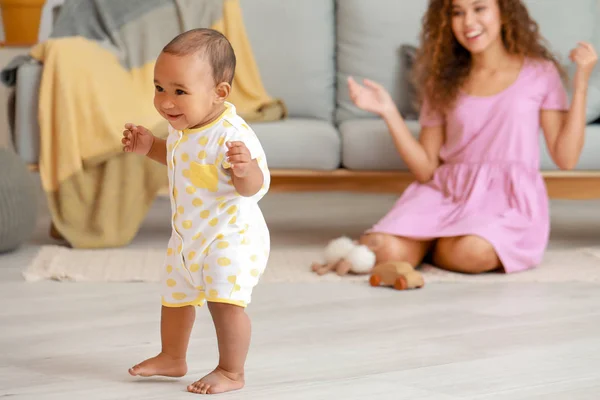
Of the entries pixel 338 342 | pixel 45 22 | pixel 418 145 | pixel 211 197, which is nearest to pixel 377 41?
pixel 418 145

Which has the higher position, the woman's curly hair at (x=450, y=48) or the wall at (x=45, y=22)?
the woman's curly hair at (x=450, y=48)

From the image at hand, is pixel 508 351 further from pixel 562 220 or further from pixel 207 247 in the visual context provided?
pixel 562 220

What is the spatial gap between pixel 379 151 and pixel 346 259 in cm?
47

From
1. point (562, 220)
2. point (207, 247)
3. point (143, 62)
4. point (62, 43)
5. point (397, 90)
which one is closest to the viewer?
point (207, 247)

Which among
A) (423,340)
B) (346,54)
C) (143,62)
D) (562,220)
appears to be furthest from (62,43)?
(562,220)

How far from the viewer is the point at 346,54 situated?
3334 mm

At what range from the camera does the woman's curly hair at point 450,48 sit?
8.66 feet

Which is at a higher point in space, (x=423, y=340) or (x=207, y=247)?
(x=207, y=247)

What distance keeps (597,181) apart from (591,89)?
0.30 metres

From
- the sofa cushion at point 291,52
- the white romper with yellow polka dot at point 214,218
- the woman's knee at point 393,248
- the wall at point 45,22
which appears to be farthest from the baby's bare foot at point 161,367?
the wall at point 45,22

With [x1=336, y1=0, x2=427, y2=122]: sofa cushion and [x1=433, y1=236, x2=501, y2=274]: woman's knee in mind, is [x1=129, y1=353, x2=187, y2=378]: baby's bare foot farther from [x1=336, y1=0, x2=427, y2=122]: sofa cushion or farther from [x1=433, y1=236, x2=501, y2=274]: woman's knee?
[x1=336, y1=0, x2=427, y2=122]: sofa cushion

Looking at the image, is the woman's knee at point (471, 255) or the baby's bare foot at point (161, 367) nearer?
the baby's bare foot at point (161, 367)

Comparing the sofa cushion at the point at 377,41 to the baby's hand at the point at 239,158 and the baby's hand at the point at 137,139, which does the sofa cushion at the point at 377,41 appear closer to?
the baby's hand at the point at 137,139

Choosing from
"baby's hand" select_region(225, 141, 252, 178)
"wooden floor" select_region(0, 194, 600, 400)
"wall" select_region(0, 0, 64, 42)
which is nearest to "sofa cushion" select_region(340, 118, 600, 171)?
"wooden floor" select_region(0, 194, 600, 400)
